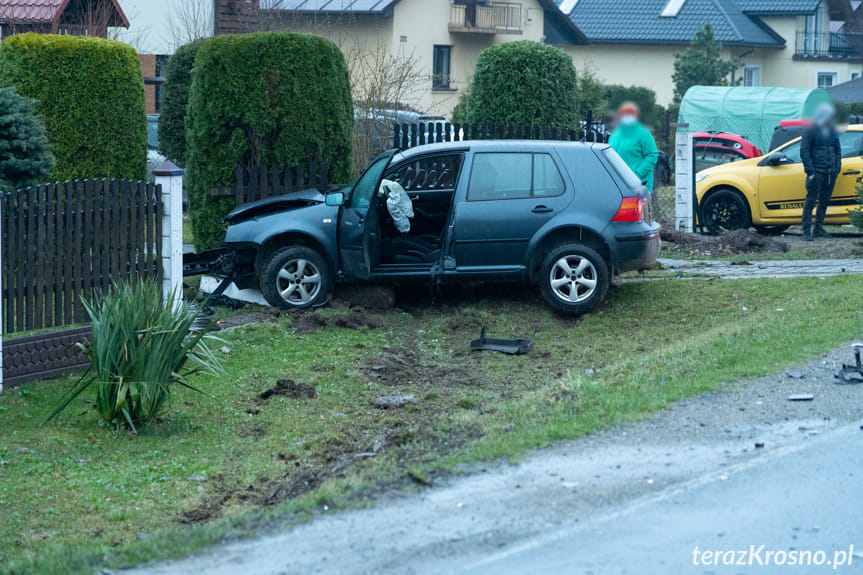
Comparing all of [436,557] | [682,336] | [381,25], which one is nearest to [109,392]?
[436,557]

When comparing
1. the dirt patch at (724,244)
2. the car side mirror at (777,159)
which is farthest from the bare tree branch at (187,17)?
the car side mirror at (777,159)

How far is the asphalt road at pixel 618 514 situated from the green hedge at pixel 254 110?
7.39m

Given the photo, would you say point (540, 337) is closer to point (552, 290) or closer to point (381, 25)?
point (552, 290)

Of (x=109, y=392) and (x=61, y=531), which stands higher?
(x=109, y=392)

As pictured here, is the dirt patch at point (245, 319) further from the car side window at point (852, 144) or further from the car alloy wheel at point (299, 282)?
the car side window at point (852, 144)

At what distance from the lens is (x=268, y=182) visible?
500 inches

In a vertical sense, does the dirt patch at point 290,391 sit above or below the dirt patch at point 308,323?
below

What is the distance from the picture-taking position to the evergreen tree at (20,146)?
9.20 metres

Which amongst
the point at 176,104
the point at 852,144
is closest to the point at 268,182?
the point at 176,104

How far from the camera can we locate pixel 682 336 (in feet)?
33.7

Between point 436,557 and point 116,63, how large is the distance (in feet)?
32.2

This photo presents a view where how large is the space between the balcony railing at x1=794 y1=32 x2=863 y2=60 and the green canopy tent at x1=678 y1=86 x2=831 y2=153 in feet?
65.1

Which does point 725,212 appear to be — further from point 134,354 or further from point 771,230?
point 134,354

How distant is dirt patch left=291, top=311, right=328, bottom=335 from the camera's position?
34.7 feet
